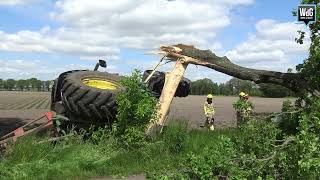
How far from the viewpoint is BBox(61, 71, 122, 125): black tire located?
11.7m

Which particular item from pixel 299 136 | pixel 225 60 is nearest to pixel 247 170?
pixel 299 136

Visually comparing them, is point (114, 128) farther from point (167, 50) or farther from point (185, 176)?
point (185, 176)

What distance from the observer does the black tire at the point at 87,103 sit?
11703 mm

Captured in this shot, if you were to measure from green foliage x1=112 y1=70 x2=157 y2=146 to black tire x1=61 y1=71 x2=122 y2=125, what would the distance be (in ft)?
2.16

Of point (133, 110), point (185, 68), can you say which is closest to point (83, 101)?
point (133, 110)

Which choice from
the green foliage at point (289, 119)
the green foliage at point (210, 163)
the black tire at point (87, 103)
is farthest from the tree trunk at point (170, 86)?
the green foliage at point (210, 163)

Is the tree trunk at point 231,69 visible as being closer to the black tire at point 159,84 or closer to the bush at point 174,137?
the black tire at point 159,84

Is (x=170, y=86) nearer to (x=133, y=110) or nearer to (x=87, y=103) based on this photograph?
(x=133, y=110)

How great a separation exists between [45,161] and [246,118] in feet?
11.7

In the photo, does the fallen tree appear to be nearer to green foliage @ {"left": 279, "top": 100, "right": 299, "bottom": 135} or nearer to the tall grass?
the tall grass

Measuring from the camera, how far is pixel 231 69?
11227 mm

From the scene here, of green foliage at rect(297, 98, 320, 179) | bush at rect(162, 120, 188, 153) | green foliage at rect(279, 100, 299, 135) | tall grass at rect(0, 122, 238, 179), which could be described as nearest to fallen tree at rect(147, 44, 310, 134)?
bush at rect(162, 120, 188, 153)

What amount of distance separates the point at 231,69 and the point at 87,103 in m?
3.23

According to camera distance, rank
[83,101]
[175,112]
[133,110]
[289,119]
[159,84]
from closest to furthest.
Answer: [289,119] < [133,110] < [83,101] < [159,84] < [175,112]
